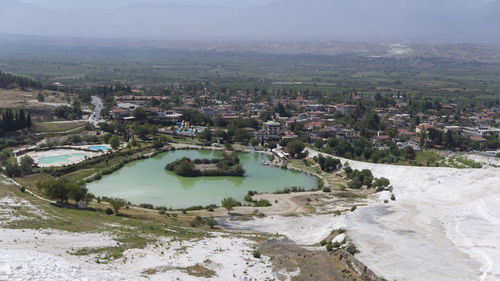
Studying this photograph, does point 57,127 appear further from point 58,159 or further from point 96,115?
point 58,159

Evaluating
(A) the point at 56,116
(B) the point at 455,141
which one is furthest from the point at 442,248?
(A) the point at 56,116

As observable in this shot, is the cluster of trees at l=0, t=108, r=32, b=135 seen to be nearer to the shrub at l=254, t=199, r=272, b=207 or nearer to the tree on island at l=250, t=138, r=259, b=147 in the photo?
the tree on island at l=250, t=138, r=259, b=147

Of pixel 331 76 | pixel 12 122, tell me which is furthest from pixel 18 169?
pixel 331 76

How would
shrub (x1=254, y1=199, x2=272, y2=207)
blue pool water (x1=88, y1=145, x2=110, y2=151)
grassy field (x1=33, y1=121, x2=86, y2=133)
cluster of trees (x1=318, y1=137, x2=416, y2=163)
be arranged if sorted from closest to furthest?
1. shrub (x1=254, y1=199, x2=272, y2=207)
2. cluster of trees (x1=318, y1=137, x2=416, y2=163)
3. blue pool water (x1=88, y1=145, x2=110, y2=151)
4. grassy field (x1=33, y1=121, x2=86, y2=133)

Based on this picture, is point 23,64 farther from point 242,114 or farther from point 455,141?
point 455,141

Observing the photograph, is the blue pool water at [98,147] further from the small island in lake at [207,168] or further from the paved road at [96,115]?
the paved road at [96,115]

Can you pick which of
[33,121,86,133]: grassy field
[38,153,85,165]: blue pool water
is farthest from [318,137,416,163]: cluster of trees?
[33,121,86,133]: grassy field

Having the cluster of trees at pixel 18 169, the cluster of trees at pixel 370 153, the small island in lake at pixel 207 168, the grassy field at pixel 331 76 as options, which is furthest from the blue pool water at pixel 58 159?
the grassy field at pixel 331 76
